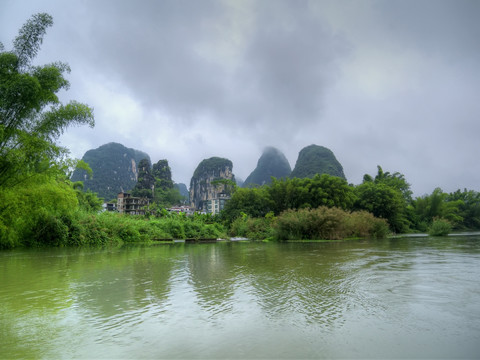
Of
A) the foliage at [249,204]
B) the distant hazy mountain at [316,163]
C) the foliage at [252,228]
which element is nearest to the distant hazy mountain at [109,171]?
the distant hazy mountain at [316,163]

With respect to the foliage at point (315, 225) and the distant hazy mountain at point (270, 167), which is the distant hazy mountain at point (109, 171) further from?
the foliage at point (315, 225)

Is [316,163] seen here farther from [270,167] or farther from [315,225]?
[315,225]

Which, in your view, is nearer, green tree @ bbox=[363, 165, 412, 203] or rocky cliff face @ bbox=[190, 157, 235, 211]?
green tree @ bbox=[363, 165, 412, 203]

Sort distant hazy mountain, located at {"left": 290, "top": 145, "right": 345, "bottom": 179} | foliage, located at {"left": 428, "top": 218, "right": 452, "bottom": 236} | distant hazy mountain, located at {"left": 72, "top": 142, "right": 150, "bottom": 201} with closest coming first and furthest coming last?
1. foliage, located at {"left": 428, "top": 218, "right": 452, "bottom": 236}
2. distant hazy mountain, located at {"left": 290, "top": 145, "right": 345, "bottom": 179}
3. distant hazy mountain, located at {"left": 72, "top": 142, "right": 150, "bottom": 201}

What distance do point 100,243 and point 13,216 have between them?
4.74 meters

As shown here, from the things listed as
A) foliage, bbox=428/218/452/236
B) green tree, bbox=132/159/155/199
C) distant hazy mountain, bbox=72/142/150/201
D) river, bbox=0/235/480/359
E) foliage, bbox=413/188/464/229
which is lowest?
river, bbox=0/235/480/359

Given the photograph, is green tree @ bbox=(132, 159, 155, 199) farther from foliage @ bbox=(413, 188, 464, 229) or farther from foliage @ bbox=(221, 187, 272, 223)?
foliage @ bbox=(413, 188, 464, 229)

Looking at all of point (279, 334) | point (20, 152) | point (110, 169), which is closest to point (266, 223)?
point (20, 152)

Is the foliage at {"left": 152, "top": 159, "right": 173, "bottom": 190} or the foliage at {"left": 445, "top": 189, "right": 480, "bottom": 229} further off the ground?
the foliage at {"left": 152, "top": 159, "right": 173, "bottom": 190}

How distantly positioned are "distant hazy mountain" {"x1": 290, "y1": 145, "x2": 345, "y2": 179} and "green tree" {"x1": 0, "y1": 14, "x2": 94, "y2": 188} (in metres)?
60.7

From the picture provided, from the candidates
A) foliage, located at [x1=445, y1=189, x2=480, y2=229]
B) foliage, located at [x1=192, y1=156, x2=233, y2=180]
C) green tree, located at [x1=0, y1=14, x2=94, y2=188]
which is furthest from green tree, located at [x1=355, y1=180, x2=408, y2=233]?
foliage, located at [x1=192, y1=156, x2=233, y2=180]

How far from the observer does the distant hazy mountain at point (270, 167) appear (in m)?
127

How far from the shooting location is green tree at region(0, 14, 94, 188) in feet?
32.4

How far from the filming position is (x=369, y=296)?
4.02 metres
